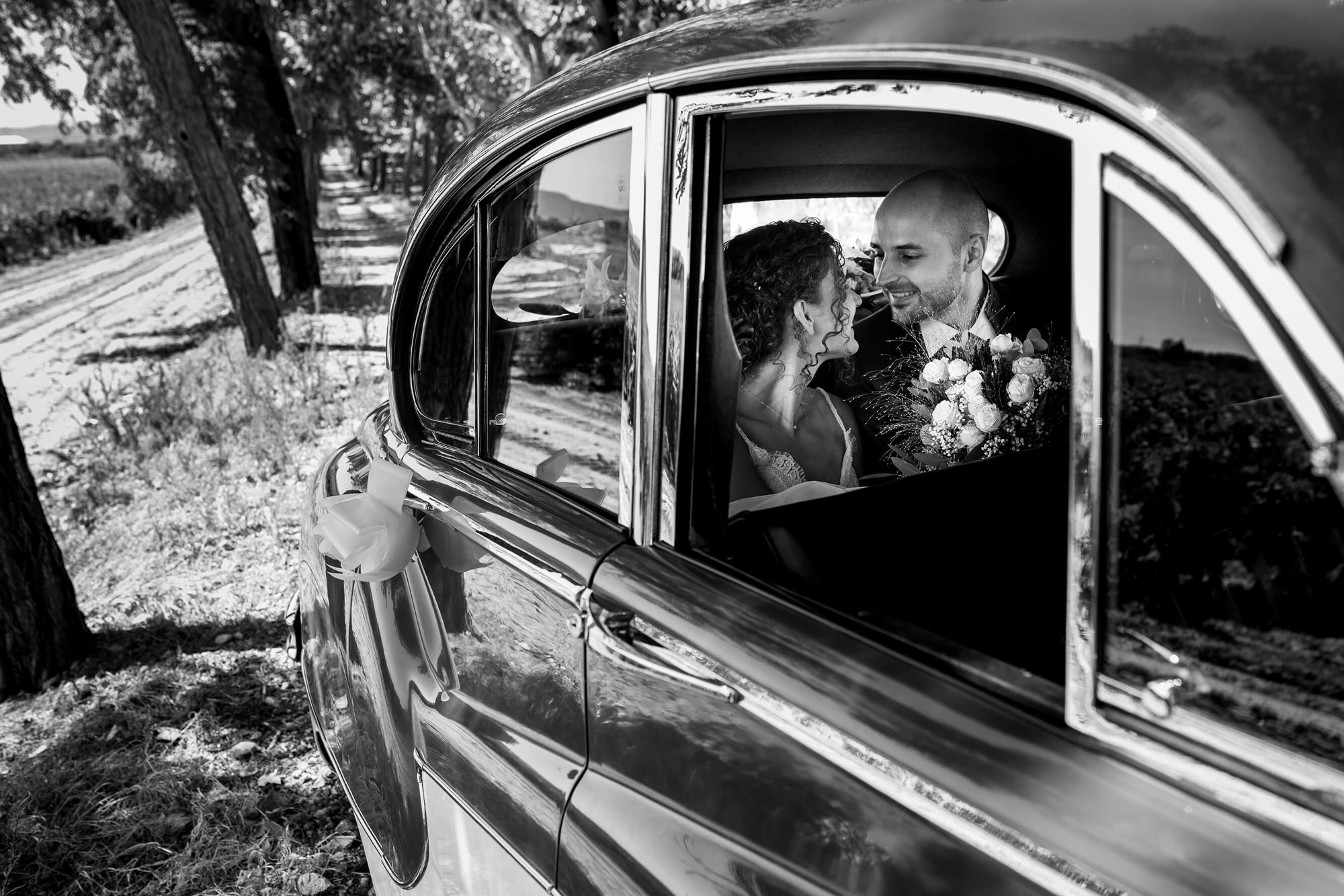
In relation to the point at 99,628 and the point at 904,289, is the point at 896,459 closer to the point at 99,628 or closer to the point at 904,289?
the point at 904,289

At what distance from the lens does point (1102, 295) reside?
0.95 m

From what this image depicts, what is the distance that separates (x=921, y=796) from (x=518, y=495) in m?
0.95

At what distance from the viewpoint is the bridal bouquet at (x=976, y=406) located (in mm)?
2219

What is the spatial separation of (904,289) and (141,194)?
15.6 m

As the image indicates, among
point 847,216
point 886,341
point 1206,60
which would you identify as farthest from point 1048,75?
point 847,216

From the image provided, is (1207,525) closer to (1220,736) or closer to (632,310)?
(1220,736)

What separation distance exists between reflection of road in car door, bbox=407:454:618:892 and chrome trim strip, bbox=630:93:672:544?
92 mm

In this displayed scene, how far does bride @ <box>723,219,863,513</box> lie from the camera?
77.1 inches

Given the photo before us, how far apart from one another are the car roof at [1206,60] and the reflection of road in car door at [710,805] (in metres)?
0.63

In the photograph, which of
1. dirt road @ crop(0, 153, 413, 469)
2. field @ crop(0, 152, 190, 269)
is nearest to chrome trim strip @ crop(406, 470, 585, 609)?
dirt road @ crop(0, 153, 413, 469)

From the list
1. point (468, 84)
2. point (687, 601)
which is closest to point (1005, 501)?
point (687, 601)

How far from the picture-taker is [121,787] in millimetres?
3309

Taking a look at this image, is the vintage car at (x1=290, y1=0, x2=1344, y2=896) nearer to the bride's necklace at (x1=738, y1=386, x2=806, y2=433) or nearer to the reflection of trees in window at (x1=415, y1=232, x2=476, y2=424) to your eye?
the reflection of trees in window at (x1=415, y1=232, x2=476, y2=424)

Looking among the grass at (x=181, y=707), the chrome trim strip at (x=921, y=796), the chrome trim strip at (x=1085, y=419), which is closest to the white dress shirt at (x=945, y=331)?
the chrome trim strip at (x=921, y=796)
